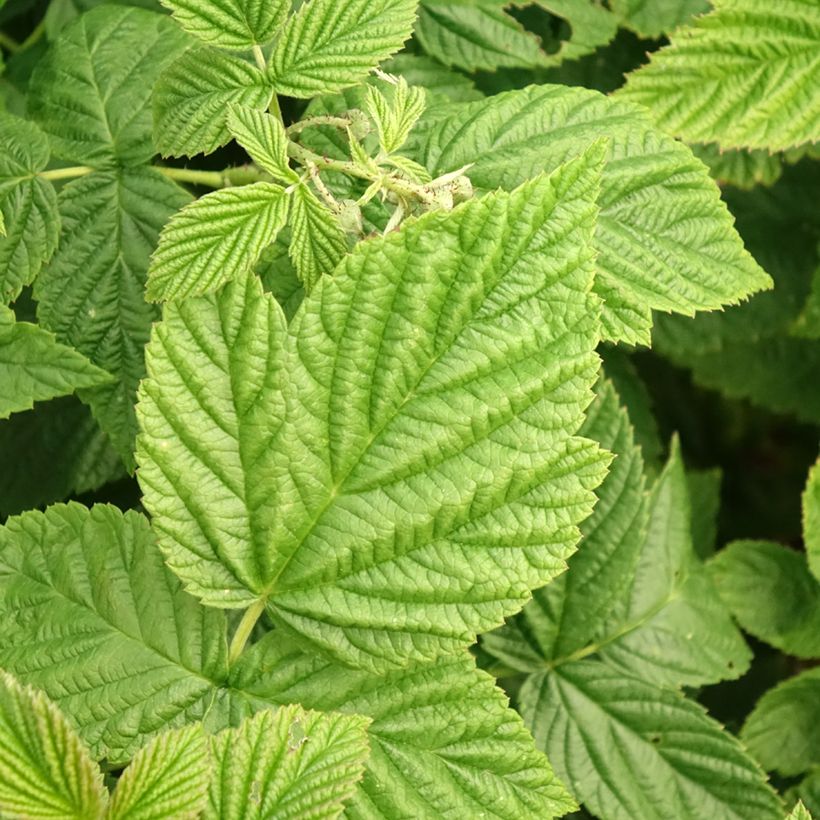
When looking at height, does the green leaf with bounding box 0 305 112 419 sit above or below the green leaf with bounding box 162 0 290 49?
below

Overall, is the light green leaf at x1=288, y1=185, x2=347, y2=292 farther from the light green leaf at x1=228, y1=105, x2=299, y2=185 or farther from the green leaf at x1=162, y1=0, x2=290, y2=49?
the green leaf at x1=162, y1=0, x2=290, y2=49

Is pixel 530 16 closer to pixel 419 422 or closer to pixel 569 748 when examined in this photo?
pixel 419 422

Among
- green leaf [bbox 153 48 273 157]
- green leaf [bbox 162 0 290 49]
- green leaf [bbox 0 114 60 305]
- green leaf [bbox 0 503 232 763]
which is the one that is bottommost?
green leaf [bbox 0 503 232 763]

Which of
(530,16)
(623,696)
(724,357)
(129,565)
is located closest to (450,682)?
(129,565)

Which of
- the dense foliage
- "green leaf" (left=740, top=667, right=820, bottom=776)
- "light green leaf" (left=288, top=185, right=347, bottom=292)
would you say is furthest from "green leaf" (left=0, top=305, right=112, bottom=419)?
"green leaf" (left=740, top=667, right=820, bottom=776)

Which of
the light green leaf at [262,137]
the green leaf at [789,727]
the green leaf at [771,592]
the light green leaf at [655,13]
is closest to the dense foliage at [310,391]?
the light green leaf at [262,137]

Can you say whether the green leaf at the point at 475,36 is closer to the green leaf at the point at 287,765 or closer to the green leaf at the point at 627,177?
the green leaf at the point at 627,177

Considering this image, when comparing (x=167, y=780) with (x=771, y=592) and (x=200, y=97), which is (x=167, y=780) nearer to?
(x=200, y=97)
